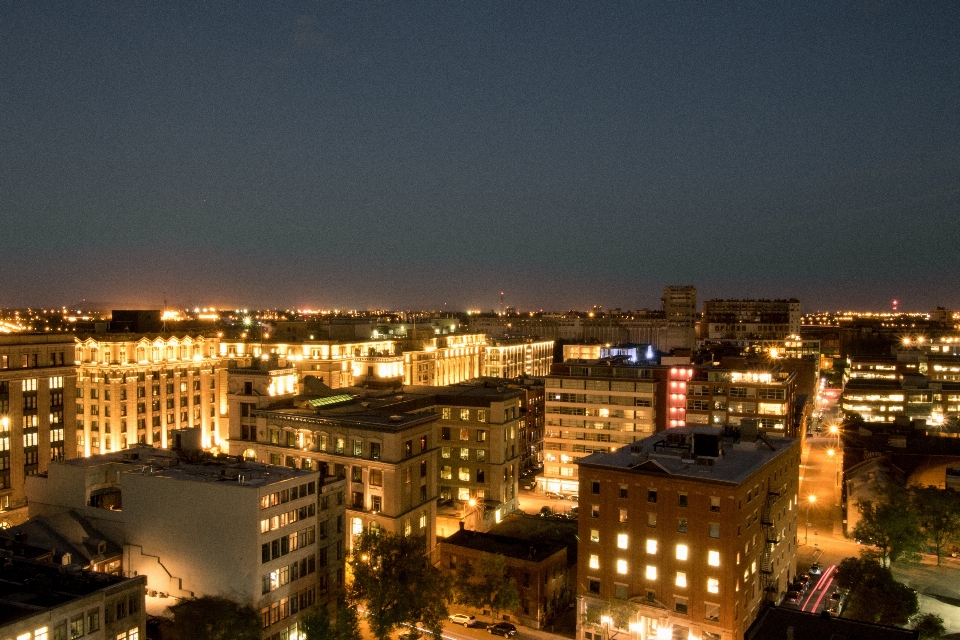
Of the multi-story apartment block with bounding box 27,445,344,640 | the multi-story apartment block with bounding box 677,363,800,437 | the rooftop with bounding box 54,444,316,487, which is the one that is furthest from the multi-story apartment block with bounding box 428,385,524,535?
the multi-story apartment block with bounding box 677,363,800,437

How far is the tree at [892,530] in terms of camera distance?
73.6 metres

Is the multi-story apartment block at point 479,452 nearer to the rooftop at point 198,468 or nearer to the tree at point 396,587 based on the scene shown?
the tree at point 396,587

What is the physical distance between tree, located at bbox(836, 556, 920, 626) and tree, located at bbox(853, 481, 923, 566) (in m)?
11.7

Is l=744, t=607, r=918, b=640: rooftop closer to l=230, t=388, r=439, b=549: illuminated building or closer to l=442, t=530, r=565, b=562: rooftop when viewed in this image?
l=442, t=530, r=565, b=562: rooftop

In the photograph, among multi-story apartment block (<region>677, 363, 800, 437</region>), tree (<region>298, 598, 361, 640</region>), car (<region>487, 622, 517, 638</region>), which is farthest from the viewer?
multi-story apartment block (<region>677, 363, 800, 437</region>)

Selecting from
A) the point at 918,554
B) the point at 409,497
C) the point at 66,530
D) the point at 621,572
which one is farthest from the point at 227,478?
the point at 918,554

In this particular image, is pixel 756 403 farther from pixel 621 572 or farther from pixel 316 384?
pixel 316 384

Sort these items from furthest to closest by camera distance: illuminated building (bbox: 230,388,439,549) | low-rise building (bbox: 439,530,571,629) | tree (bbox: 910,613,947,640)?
illuminated building (bbox: 230,388,439,549), low-rise building (bbox: 439,530,571,629), tree (bbox: 910,613,947,640)

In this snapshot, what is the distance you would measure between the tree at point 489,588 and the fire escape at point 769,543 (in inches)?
897

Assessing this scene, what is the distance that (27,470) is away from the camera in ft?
287

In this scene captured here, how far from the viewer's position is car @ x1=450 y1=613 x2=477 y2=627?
212 ft

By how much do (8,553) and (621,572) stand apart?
48184 mm

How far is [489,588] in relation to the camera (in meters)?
62.1

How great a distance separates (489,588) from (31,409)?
210ft
